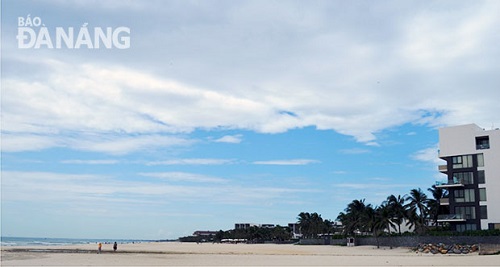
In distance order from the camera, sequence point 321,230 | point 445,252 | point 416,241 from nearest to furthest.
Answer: point 445,252
point 416,241
point 321,230

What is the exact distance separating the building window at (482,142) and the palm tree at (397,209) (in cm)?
1532

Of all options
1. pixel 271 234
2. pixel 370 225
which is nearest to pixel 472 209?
pixel 370 225

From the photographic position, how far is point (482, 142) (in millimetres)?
69562

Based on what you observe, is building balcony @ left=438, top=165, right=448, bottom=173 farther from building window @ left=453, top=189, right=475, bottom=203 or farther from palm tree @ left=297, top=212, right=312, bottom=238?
palm tree @ left=297, top=212, right=312, bottom=238

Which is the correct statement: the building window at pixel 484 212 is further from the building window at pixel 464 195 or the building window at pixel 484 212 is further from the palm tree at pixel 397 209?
the palm tree at pixel 397 209

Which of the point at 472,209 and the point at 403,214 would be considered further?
the point at 403,214

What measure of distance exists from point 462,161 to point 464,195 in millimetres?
4564

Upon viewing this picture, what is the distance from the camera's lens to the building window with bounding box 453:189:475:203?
68.8 meters

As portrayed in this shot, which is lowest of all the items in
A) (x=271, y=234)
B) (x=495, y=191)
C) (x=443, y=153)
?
(x=271, y=234)

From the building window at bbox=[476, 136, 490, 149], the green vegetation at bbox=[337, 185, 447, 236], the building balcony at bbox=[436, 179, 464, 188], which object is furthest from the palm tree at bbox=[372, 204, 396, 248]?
the building window at bbox=[476, 136, 490, 149]

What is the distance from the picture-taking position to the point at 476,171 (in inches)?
2712

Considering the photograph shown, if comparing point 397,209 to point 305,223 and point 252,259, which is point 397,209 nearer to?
point 252,259

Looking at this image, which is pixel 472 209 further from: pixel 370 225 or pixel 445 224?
pixel 370 225

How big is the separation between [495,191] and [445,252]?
19933 millimetres
